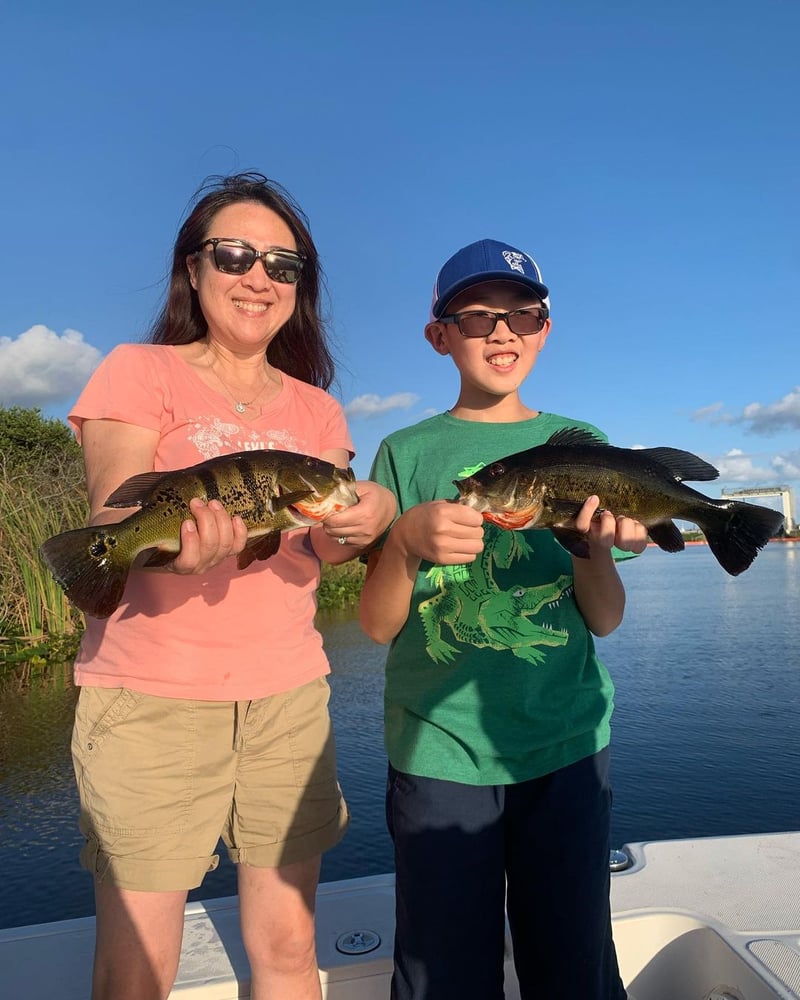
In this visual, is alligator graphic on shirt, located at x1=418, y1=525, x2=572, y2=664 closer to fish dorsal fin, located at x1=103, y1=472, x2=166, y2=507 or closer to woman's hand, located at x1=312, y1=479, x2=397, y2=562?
woman's hand, located at x1=312, y1=479, x2=397, y2=562

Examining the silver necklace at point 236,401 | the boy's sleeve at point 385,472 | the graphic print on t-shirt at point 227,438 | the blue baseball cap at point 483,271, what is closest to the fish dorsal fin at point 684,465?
the blue baseball cap at point 483,271

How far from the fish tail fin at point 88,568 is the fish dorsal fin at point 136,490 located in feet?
0.40

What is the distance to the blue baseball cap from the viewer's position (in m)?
3.11

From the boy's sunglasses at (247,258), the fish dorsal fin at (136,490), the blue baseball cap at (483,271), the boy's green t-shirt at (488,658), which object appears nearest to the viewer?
the fish dorsal fin at (136,490)

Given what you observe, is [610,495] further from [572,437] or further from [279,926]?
[279,926]

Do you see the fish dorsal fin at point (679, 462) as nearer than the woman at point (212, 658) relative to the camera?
No

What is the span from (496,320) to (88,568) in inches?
74.8

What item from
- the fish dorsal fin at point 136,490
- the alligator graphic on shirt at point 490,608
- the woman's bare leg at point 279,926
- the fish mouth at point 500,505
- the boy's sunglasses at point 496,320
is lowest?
the woman's bare leg at point 279,926

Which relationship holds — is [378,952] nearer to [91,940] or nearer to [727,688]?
[91,940]

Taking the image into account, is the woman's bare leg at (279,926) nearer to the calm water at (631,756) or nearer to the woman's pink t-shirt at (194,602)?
the woman's pink t-shirt at (194,602)

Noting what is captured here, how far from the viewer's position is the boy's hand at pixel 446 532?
8.00 ft

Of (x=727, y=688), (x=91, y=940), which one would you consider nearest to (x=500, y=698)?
(x=91, y=940)

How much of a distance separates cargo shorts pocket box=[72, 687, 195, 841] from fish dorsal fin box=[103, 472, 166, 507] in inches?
26.0

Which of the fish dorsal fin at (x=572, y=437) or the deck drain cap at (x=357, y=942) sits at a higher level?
the fish dorsal fin at (x=572, y=437)
